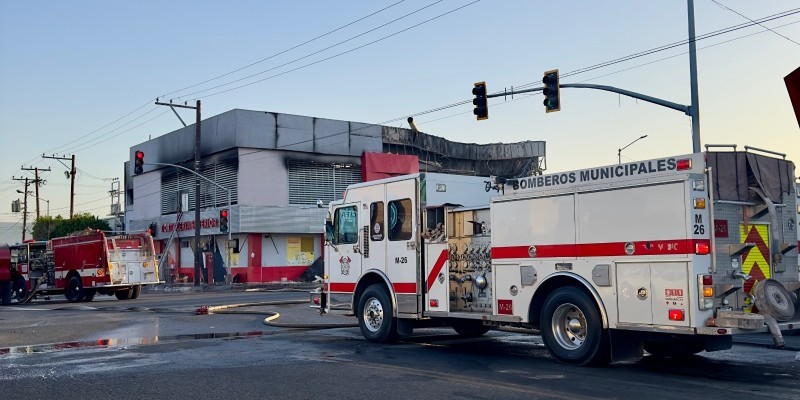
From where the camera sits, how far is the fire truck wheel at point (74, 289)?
30750 millimetres

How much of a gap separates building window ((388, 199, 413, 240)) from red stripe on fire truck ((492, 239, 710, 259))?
2.07 metres

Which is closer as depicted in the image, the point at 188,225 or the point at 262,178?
the point at 262,178

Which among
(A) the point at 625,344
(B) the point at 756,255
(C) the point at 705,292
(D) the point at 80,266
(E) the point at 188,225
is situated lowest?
(A) the point at 625,344

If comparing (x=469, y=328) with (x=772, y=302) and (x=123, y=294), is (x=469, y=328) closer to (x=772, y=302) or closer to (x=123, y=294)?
(x=772, y=302)

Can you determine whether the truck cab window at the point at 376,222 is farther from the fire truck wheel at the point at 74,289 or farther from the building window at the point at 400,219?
the fire truck wheel at the point at 74,289

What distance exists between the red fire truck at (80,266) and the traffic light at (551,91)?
16.8 metres

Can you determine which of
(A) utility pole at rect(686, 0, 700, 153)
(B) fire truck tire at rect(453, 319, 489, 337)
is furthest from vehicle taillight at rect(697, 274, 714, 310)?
(A) utility pole at rect(686, 0, 700, 153)

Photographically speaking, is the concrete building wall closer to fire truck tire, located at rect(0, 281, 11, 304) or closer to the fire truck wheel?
the fire truck wheel

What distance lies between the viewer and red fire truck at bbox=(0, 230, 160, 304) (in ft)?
98.0

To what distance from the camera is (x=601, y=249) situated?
1047 centimetres

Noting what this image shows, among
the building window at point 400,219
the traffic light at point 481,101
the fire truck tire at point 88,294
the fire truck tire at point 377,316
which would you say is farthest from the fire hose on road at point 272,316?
the fire truck tire at point 88,294

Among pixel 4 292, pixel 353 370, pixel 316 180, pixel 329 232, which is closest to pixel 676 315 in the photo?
pixel 353 370

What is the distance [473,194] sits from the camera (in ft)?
46.0

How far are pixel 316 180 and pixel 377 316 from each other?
37234 mm
